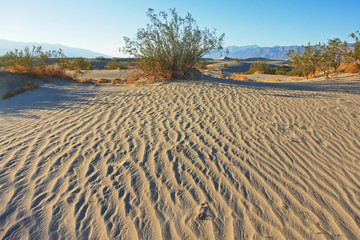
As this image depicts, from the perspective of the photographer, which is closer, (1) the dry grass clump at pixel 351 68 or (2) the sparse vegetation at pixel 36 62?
(2) the sparse vegetation at pixel 36 62

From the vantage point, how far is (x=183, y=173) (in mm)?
3133

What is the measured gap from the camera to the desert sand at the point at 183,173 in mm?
2330

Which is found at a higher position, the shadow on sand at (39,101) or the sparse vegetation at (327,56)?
the sparse vegetation at (327,56)

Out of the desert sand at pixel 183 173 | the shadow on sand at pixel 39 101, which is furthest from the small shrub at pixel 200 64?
the desert sand at pixel 183 173

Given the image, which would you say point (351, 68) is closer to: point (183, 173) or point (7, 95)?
point (183, 173)

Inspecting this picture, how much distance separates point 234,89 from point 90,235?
6470mm

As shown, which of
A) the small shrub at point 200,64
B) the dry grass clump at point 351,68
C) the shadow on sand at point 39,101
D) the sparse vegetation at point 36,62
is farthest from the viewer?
the dry grass clump at point 351,68

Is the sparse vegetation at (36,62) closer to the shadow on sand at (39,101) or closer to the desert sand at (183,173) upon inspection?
the shadow on sand at (39,101)

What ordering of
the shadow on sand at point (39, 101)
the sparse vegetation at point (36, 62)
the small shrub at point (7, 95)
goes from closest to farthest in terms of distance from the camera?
the shadow on sand at point (39, 101) < the small shrub at point (7, 95) < the sparse vegetation at point (36, 62)

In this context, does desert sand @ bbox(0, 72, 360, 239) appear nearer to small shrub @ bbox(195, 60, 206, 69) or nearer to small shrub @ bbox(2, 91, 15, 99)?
small shrub @ bbox(2, 91, 15, 99)

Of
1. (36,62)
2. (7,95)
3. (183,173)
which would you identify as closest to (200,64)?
(7,95)

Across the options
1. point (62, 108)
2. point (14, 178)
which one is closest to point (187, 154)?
point (14, 178)

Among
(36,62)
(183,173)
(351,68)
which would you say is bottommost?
(183,173)

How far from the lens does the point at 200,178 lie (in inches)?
119
